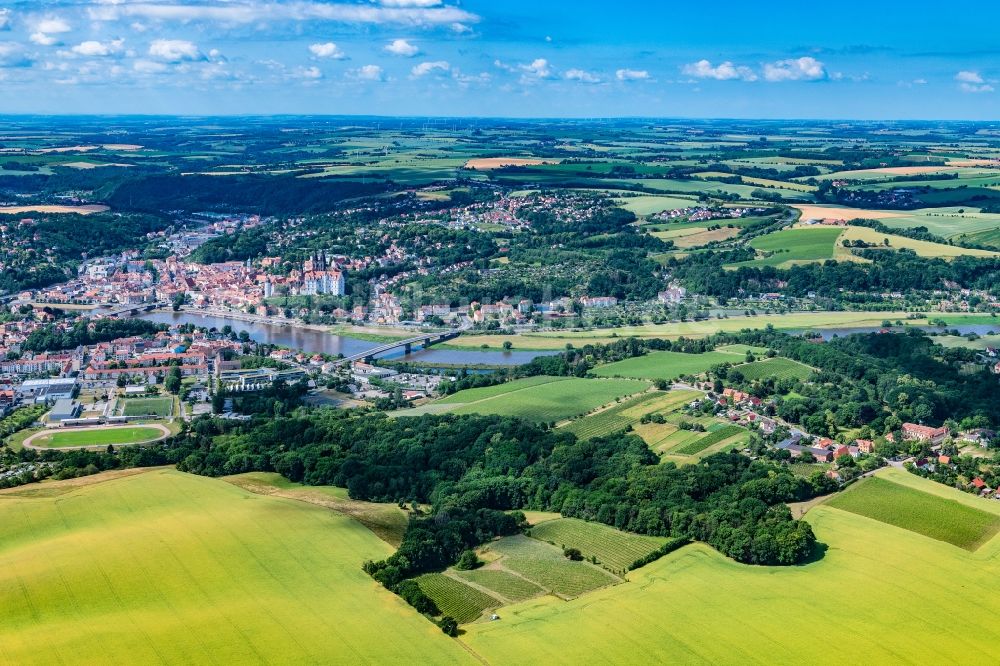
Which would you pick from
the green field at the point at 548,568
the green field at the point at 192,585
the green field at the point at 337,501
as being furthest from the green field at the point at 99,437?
the green field at the point at 548,568

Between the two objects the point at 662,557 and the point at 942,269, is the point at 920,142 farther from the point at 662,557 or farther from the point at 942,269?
the point at 662,557

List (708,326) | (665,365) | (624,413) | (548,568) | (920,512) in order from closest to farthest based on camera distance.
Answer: (548,568) → (920,512) → (624,413) → (665,365) → (708,326)

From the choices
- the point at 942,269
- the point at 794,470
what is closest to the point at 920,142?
the point at 942,269

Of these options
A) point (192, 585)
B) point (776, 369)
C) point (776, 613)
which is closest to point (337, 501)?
point (192, 585)

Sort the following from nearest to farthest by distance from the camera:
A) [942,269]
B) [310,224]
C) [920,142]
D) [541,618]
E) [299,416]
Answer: [541,618]
[299,416]
[942,269]
[310,224]
[920,142]

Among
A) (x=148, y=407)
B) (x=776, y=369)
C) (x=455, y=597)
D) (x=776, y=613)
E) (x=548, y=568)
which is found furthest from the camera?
(x=776, y=369)

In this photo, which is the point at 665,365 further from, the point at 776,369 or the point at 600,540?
the point at 600,540

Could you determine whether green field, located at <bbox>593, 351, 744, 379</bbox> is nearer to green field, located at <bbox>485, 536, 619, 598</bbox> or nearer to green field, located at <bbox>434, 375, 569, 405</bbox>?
green field, located at <bbox>434, 375, 569, 405</bbox>

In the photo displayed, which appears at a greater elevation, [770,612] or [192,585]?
[192,585]
